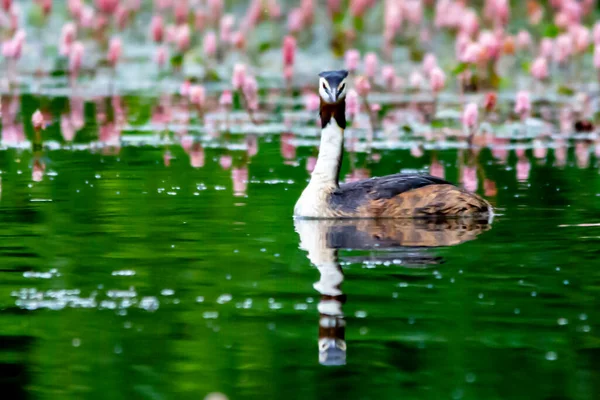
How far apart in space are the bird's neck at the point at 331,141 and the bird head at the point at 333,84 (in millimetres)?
225

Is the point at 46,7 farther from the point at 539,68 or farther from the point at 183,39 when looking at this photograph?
the point at 539,68

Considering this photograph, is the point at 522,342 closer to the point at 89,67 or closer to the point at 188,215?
the point at 188,215

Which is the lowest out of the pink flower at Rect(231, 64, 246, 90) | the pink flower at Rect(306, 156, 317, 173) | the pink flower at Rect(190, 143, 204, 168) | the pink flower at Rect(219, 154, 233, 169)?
the pink flower at Rect(306, 156, 317, 173)

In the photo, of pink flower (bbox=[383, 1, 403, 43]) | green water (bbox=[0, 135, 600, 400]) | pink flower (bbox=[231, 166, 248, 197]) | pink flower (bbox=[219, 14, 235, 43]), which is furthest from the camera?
pink flower (bbox=[383, 1, 403, 43])

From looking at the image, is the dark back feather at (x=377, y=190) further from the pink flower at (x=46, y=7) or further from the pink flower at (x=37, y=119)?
the pink flower at (x=46, y=7)

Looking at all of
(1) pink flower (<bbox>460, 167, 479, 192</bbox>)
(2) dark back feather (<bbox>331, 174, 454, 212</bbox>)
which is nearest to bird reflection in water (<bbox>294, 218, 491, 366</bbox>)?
(2) dark back feather (<bbox>331, 174, 454, 212</bbox>)

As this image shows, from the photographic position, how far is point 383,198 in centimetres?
1186

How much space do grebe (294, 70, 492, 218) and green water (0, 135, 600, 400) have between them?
0.89 ft

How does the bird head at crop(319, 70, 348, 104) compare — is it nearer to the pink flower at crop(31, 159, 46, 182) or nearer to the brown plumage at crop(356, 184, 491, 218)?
the brown plumage at crop(356, 184, 491, 218)

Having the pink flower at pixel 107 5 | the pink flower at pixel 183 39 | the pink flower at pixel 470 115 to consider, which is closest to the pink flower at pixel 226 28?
the pink flower at pixel 183 39

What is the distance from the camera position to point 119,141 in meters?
17.2

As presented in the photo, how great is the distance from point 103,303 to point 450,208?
4.09 m

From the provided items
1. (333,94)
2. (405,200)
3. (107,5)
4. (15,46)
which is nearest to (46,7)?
(107,5)

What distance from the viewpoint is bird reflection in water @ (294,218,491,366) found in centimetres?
844
